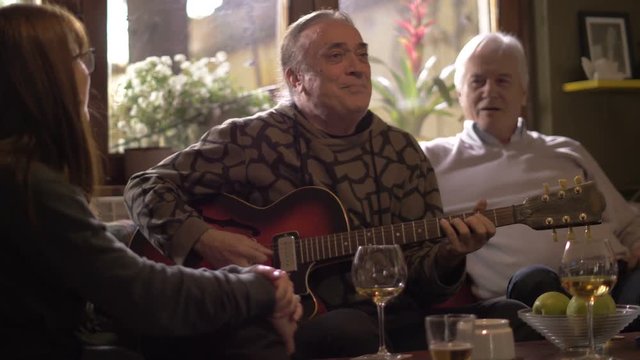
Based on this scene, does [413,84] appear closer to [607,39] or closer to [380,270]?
[607,39]

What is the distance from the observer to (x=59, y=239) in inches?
58.4

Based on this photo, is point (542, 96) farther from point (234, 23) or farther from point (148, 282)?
point (148, 282)

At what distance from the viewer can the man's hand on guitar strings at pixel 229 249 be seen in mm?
2281

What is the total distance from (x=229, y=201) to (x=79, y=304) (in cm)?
90

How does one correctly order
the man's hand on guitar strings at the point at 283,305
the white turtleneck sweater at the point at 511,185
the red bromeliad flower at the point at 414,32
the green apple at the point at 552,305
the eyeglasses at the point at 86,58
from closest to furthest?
the eyeglasses at the point at 86,58, the man's hand on guitar strings at the point at 283,305, the green apple at the point at 552,305, the white turtleneck sweater at the point at 511,185, the red bromeliad flower at the point at 414,32

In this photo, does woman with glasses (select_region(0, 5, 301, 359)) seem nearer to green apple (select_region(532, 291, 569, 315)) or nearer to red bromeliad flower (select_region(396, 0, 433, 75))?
green apple (select_region(532, 291, 569, 315))

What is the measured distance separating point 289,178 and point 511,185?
0.86 metres

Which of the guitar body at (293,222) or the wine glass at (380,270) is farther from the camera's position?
the guitar body at (293,222)

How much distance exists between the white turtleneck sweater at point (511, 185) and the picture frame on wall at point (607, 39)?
72cm

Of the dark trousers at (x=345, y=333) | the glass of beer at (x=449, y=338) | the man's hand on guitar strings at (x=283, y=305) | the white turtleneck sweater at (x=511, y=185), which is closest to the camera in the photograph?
the glass of beer at (x=449, y=338)

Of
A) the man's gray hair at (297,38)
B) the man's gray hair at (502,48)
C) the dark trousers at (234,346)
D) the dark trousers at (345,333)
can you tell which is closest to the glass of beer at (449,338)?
the dark trousers at (234,346)

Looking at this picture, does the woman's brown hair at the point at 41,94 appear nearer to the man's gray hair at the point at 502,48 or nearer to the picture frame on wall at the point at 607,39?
the man's gray hair at the point at 502,48

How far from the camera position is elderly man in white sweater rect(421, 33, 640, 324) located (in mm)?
2896

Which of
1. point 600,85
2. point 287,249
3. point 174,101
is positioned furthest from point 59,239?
point 600,85
